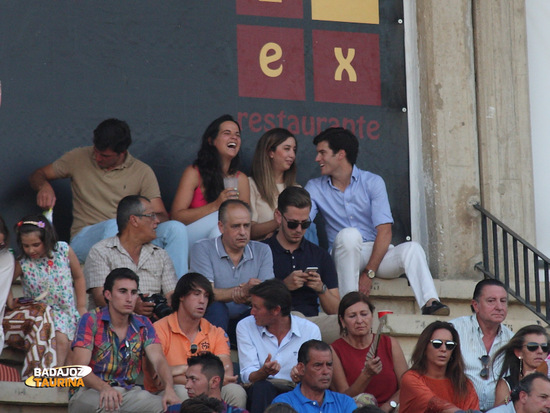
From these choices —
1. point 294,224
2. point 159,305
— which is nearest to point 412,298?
point 294,224

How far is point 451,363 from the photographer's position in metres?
6.81

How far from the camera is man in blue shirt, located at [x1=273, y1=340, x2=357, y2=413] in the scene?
21.3ft

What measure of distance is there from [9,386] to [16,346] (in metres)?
0.44

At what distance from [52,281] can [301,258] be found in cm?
170

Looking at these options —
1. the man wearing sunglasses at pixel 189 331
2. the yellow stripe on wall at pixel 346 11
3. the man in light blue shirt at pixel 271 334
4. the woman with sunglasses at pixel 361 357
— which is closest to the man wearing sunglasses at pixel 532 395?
the woman with sunglasses at pixel 361 357

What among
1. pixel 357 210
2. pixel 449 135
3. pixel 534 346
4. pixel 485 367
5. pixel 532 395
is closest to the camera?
pixel 532 395

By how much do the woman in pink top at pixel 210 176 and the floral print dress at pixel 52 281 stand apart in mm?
1373

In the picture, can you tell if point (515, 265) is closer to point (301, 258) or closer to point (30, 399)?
point (301, 258)

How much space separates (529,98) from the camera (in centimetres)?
980

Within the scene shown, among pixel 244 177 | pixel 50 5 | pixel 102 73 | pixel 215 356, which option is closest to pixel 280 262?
pixel 244 177

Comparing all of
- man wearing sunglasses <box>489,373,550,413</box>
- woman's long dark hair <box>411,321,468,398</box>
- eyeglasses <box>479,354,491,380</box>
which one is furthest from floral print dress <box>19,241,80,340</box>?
man wearing sunglasses <box>489,373,550,413</box>

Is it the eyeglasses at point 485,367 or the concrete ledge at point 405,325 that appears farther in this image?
the concrete ledge at point 405,325

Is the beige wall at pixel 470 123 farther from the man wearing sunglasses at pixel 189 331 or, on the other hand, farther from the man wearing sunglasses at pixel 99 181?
the man wearing sunglasses at pixel 189 331

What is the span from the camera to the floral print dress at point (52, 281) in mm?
7219
